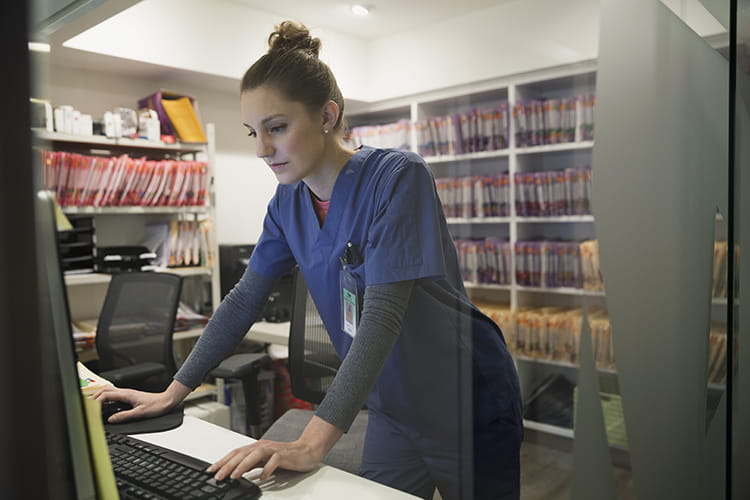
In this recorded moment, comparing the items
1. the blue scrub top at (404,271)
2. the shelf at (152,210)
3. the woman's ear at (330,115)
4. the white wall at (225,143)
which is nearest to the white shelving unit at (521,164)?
the blue scrub top at (404,271)

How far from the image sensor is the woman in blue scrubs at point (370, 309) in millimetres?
785

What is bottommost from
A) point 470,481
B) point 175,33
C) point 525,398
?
point 470,481

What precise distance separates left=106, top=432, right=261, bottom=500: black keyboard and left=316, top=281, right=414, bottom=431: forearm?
0.16 meters

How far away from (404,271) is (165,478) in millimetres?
450

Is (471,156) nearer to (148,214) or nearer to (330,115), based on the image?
(330,115)

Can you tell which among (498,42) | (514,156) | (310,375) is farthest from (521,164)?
(310,375)

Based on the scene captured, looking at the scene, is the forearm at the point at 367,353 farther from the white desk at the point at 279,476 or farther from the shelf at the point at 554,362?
the shelf at the point at 554,362

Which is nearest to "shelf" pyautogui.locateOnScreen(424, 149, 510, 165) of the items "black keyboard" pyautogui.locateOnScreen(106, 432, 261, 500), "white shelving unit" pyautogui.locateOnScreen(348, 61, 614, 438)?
"white shelving unit" pyautogui.locateOnScreen(348, 61, 614, 438)

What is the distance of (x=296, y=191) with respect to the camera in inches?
34.4

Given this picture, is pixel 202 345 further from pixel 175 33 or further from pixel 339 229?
pixel 175 33

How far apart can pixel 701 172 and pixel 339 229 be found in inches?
35.1

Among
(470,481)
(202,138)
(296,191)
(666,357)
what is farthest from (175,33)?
(666,357)

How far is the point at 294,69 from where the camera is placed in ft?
2.59

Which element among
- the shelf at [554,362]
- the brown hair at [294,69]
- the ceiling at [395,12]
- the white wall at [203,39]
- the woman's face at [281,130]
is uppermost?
the ceiling at [395,12]
